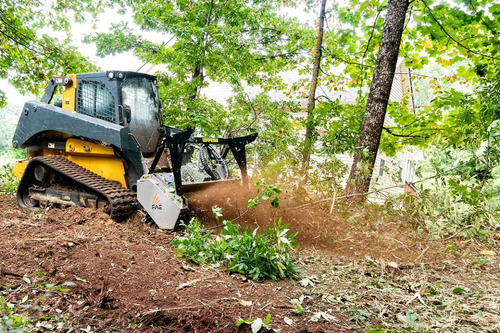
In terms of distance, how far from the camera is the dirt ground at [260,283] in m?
2.22

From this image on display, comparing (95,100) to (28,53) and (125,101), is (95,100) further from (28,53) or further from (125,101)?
(28,53)

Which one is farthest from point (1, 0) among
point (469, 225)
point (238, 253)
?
point (469, 225)

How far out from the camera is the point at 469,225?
3.87 m

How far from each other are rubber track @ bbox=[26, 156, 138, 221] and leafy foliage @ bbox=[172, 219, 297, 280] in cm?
180

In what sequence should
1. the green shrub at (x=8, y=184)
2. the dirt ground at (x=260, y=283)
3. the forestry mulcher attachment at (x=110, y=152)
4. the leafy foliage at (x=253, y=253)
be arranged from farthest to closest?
the green shrub at (x=8, y=184), the forestry mulcher attachment at (x=110, y=152), the leafy foliage at (x=253, y=253), the dirt ground at (x=260, y=283)

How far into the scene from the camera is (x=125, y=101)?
5582mm

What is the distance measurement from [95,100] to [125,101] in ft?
1.70

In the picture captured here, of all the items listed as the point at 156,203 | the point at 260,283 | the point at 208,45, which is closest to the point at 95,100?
the point at 156,203

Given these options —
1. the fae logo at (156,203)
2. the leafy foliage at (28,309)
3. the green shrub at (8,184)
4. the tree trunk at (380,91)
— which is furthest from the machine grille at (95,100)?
the tree trunk at (380,91)

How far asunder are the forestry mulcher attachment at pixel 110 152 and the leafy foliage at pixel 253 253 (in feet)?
4.08

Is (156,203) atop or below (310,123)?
below

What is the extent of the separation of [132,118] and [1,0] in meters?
6.81

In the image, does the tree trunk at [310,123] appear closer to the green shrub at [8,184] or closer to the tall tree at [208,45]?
the tall tree at [208,45]

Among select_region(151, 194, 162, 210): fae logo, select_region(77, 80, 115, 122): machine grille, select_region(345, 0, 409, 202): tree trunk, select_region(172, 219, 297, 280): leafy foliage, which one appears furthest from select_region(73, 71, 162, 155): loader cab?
select_region(345, 0, 409, 202): tree trunk
